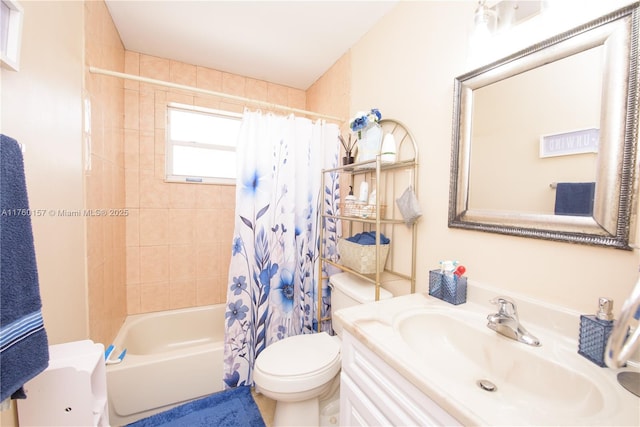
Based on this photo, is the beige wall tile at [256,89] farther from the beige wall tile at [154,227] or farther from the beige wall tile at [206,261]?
the beige wall tile at [206,261]

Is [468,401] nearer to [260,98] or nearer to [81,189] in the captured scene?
[81,189]

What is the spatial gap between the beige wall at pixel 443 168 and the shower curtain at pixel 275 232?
20.7 inches

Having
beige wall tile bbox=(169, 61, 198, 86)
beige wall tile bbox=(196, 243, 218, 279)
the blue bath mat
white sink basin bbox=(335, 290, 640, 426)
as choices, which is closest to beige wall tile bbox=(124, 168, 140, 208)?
beige wall tile bbox=(196, 243, 218, 279)

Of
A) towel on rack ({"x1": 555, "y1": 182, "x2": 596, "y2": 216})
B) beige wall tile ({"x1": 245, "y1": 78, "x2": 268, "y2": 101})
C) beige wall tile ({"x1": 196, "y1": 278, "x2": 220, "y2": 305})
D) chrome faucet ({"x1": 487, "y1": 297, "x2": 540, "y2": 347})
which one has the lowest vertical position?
beige wall tile ({"x1": 196, "y1": 278, "x2": 220, "y2": 305})

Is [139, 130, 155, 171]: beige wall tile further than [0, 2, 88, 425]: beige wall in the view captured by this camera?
Yes

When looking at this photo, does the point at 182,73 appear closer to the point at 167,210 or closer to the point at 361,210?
the point at 167,210

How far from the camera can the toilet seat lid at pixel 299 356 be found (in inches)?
46.8

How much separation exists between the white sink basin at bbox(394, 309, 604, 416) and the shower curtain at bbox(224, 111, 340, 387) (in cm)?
92

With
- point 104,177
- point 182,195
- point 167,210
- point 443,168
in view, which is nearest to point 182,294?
point 167,210

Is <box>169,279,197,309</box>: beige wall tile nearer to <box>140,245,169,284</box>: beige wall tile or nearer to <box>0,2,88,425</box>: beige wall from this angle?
<box>140,245,169,284</box>: beige wall tile

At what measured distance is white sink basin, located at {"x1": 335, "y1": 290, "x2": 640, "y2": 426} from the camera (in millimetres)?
506

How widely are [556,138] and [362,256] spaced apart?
34.0 inches

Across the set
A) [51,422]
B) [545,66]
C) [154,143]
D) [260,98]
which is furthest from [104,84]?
[545,66]

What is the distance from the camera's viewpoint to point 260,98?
236 cm
